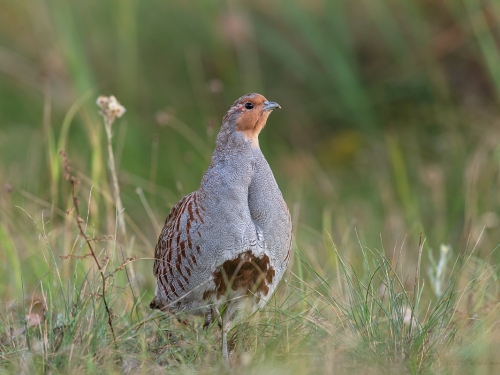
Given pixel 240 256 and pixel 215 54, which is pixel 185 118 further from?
pixel 240 256

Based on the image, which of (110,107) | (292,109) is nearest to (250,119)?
(110,107)

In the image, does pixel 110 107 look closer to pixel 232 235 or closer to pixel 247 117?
pixel 247 117

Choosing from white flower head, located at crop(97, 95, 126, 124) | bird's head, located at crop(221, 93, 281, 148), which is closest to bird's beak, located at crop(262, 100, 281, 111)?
bird's head, located at crop(221, 93, 281, 148)

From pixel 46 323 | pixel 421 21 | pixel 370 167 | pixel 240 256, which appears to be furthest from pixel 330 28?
pixel 46 323

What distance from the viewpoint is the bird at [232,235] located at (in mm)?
2938

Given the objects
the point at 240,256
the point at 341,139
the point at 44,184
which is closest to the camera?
the point at 240,256

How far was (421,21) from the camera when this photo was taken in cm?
632

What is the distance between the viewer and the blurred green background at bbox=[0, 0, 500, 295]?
5781 mm

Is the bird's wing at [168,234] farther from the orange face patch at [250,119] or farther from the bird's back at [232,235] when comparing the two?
the orange face patch at [250,119]

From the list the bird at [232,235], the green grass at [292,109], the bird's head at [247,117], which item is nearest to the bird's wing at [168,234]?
the bird at [232,235]

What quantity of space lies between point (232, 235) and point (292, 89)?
13.0 feet

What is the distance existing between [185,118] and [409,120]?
1830mm

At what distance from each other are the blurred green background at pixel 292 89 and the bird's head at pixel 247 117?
2187mm

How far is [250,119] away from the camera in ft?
10.2
